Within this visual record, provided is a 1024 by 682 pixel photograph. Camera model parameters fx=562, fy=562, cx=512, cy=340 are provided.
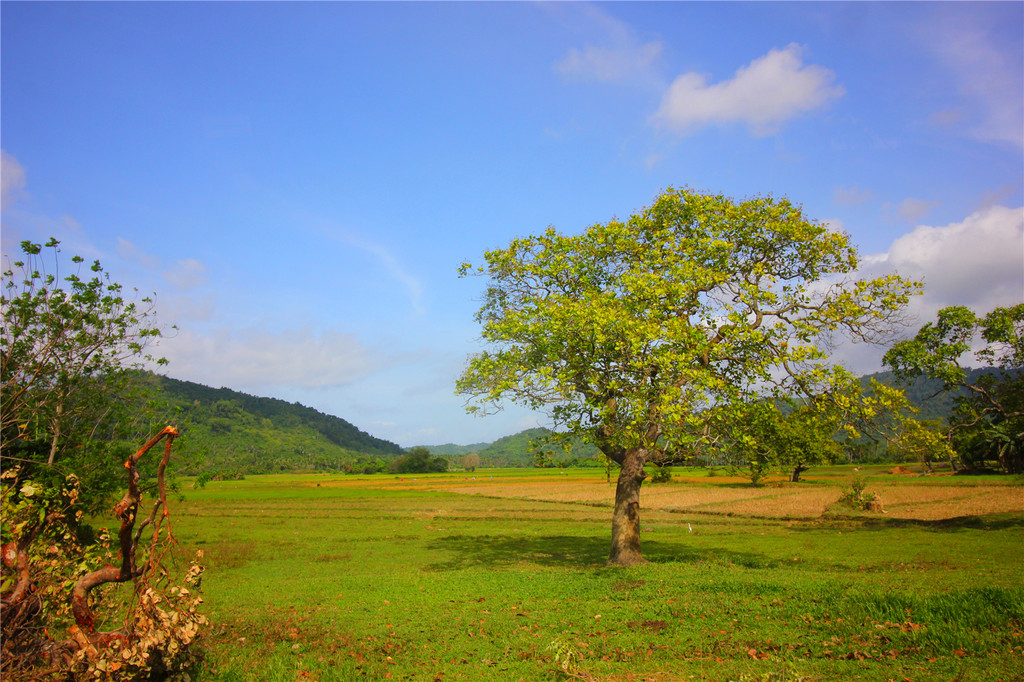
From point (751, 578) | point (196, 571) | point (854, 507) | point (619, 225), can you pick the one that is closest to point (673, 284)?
point (619, 225)

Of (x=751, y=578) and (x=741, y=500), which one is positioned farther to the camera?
(x=741, y=500)

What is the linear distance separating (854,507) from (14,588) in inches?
1857

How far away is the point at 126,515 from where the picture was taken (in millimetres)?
6051

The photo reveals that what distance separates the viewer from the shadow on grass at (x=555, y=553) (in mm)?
21609

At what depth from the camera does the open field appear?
9.47 m

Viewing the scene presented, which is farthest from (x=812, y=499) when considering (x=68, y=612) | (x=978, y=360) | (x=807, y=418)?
(x=68, y=612)

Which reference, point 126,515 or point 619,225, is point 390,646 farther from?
point 619,225

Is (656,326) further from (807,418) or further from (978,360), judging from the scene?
(978,360)

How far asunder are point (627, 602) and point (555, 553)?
11.4m

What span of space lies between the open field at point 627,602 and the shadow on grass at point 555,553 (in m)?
0.16

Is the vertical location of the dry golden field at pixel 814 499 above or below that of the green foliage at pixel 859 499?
below

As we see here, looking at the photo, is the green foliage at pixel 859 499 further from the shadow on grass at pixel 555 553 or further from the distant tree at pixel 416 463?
the distant tree at pixel 416 463

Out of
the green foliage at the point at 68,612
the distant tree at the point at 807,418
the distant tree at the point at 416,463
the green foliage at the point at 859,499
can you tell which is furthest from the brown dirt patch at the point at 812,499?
the distant tree at the point at 416,463

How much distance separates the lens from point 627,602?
1452cm
